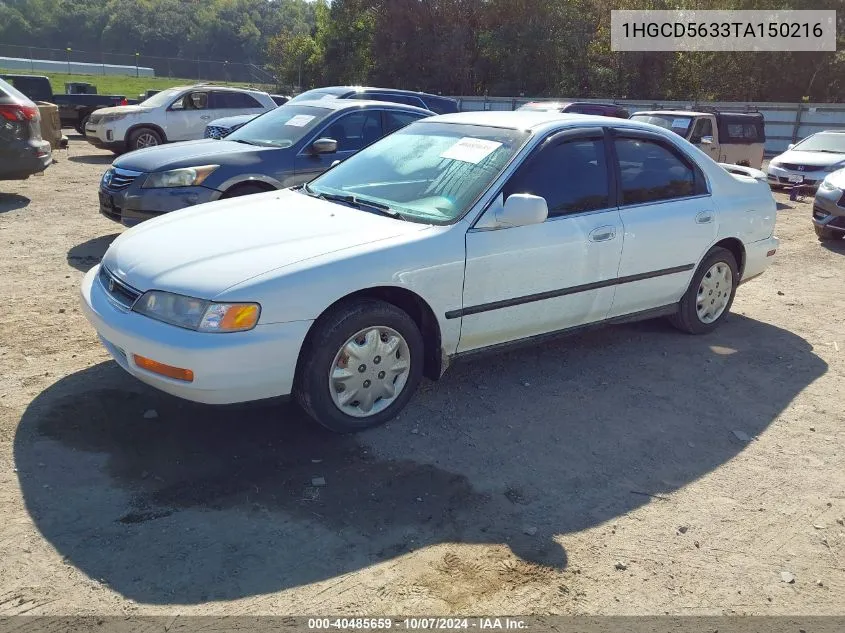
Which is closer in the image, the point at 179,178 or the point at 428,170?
the point at 428,170

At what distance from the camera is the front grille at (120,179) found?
7.19 meters

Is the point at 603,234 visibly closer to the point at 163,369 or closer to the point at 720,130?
the point at 163,369

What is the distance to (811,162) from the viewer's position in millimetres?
14172

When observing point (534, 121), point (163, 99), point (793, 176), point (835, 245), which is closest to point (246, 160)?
point (534, 121)

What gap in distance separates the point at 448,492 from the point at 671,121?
557 inches

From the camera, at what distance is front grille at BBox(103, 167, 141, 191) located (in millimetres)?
7188

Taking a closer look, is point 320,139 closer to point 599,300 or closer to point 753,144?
point 599,300

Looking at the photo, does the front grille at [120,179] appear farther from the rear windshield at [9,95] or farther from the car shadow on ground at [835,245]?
the car shadow on ground at [835,245]

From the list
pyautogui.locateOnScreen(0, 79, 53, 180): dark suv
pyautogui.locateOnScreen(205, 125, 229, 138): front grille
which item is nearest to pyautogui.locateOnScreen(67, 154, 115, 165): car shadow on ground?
pyautogui.locateOnScreen(205, 125, 229, 138): front grille

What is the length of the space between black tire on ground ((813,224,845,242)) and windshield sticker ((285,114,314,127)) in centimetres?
689

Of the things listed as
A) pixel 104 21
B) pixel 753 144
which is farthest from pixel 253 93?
pixel 104 21

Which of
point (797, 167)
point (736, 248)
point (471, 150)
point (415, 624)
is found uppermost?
point (471, 150)

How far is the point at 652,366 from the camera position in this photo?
518 centimetres

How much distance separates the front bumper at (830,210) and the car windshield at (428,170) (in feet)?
22.7
